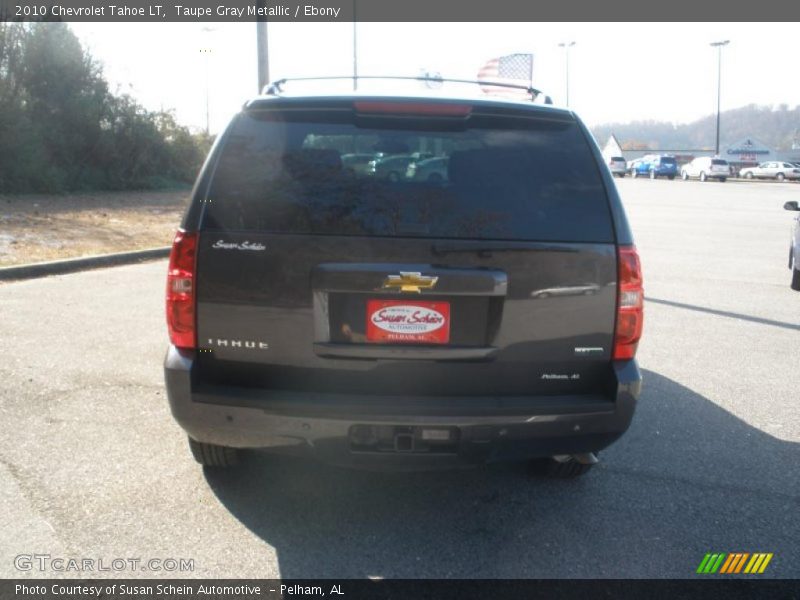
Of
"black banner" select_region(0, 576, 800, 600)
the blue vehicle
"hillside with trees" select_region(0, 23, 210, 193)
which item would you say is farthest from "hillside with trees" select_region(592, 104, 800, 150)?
"black banner" select_region(0, 576, 800, 600)

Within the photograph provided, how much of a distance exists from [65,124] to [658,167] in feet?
154

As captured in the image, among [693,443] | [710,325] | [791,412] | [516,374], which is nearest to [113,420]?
[516,374]

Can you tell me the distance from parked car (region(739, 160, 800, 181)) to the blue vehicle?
19.8 feet

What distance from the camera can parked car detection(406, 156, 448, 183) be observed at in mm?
3506

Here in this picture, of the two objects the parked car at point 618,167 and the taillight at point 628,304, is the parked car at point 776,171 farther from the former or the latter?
the taillight at point 628,304

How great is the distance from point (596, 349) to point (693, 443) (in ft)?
6.09

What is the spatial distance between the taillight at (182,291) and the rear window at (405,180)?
0.14 meters

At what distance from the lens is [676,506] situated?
395cm

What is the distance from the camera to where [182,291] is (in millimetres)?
3338

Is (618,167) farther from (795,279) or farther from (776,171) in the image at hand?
(795,279)

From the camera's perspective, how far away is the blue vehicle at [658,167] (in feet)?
196

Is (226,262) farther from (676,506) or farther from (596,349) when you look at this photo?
(676,506)
